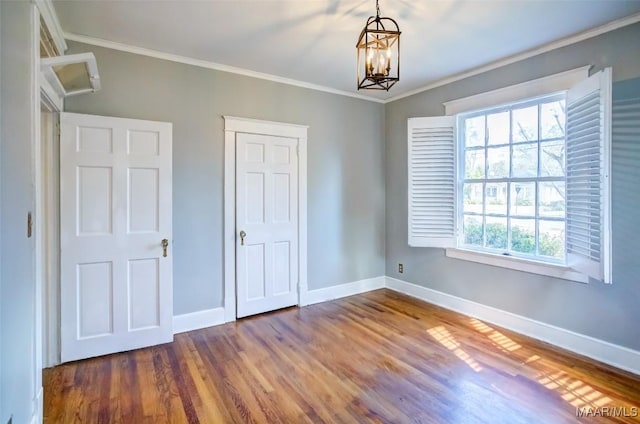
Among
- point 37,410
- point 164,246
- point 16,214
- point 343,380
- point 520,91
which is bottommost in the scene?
point 343,380

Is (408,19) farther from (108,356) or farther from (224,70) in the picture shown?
(108,356)

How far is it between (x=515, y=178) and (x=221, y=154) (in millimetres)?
3015

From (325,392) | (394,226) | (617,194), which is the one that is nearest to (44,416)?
(325,392)

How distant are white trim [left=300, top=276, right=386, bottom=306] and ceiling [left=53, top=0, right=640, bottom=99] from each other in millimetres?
2671

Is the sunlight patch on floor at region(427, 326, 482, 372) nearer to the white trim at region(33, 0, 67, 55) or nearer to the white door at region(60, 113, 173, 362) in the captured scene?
the white door at region(60, 113, 173, 362)

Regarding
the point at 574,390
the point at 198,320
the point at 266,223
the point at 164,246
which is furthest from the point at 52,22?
the point at 574,390

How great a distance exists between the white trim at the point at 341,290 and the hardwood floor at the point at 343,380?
0.74m

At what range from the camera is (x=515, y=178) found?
10.8 feet

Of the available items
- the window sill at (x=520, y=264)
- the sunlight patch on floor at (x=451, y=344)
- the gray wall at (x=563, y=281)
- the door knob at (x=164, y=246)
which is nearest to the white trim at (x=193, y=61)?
the gray wall at (x=563, y=281)

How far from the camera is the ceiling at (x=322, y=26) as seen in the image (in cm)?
236

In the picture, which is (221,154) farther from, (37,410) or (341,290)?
(37,410)

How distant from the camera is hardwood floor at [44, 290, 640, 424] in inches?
80.4

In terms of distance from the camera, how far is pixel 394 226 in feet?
15.1

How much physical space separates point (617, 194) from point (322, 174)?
283cm
